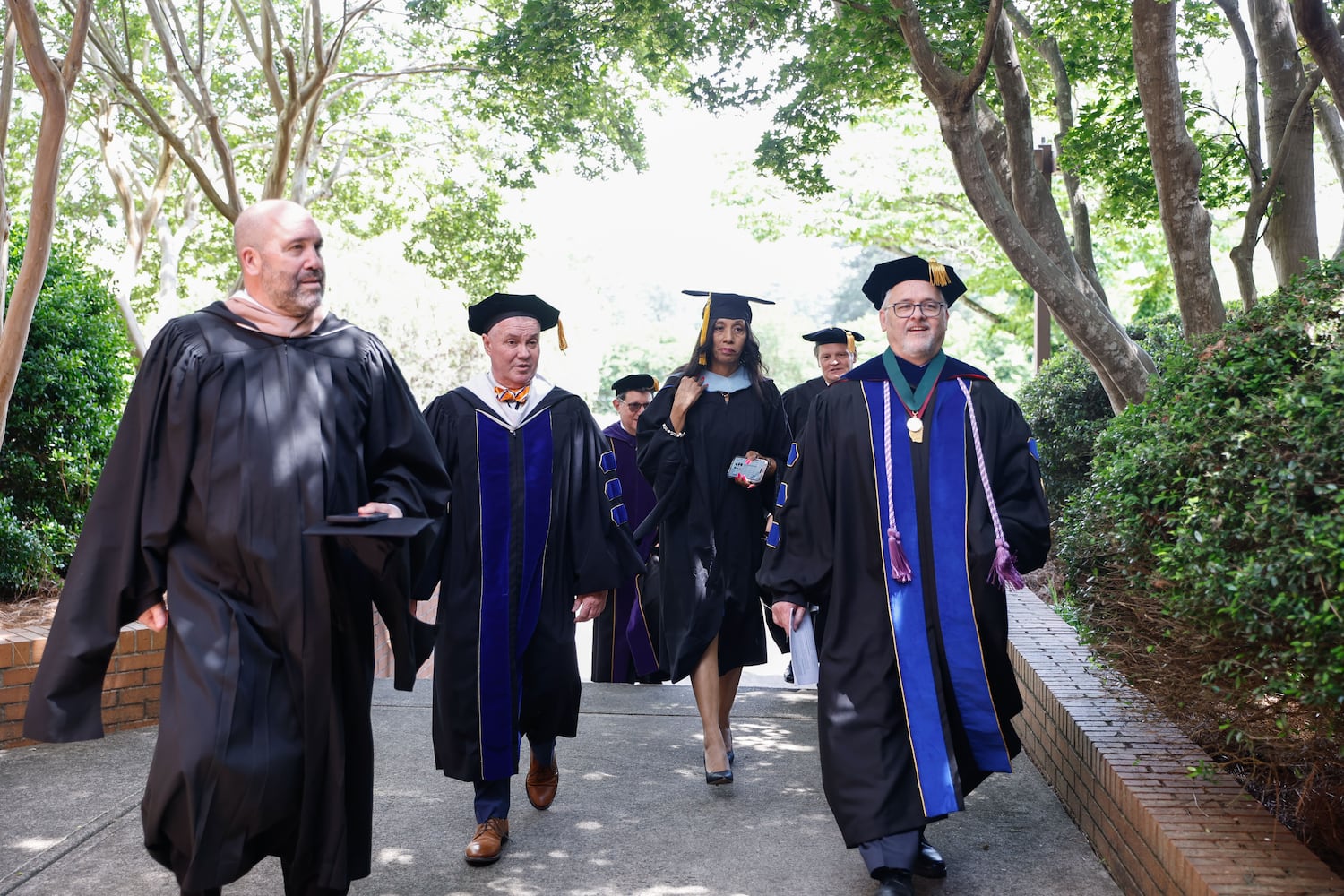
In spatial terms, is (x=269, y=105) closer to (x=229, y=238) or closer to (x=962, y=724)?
(x=229, y=238)

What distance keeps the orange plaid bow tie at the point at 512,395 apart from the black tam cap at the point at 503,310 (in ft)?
0.75

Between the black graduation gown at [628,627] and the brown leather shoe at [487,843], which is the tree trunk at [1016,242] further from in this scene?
the brown leather shoe at [487,843]

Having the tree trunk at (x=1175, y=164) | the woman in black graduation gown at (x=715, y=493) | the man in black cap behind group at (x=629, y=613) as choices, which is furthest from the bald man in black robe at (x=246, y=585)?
the tree trunk at (x=1175, y=164)

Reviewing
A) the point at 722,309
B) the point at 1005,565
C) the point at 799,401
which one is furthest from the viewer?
the point at 799,401

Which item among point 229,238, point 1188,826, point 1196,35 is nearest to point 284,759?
point 1188,826

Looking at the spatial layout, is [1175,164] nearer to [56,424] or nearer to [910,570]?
[910,570]

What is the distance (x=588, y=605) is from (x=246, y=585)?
1.72 m

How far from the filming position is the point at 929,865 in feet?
14.0

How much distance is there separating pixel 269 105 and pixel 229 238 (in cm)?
345

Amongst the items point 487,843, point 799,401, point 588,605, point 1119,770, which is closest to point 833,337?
point 799,401

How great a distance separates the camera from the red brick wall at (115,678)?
5.61 meters

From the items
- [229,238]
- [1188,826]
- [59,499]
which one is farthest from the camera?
[229,238]

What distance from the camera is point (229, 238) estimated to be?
20234 millimetres

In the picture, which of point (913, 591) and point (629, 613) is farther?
point (629, 613)
